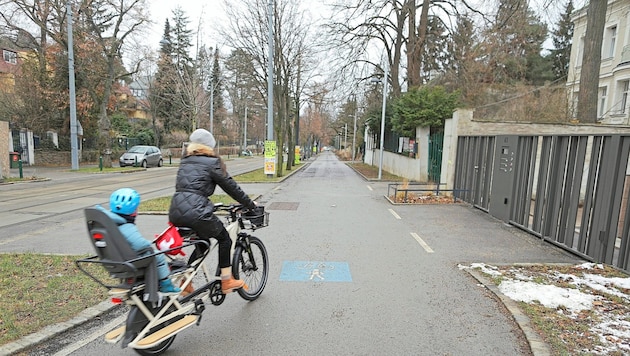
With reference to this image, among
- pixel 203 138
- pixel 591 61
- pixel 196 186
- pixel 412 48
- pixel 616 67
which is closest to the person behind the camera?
pixel 196 186

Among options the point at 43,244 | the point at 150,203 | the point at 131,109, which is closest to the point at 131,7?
the point at 150,203

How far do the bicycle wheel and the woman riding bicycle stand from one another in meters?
0.31

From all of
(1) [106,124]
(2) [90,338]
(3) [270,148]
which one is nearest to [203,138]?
(2) [90,338]

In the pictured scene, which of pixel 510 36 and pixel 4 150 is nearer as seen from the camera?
pixel 4 150

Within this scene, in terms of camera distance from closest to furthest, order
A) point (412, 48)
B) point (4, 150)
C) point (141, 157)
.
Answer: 1. point (4, 150)
2. point (412, 48)
3. point (141, 157)

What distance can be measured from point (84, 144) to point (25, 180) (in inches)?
608

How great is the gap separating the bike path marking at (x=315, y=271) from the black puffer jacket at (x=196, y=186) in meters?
1.98

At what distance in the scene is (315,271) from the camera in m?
5.23

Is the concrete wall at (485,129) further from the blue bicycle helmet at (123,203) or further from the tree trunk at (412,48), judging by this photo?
the blue bicycle helmet at (123,203)

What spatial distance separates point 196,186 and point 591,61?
588 inches

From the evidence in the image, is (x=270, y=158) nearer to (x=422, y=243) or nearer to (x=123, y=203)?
(x=422, y=243)

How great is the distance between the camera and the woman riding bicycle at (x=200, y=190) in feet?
10.7

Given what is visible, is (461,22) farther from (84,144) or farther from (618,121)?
(84,144)

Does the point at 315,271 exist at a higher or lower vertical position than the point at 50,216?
higher
